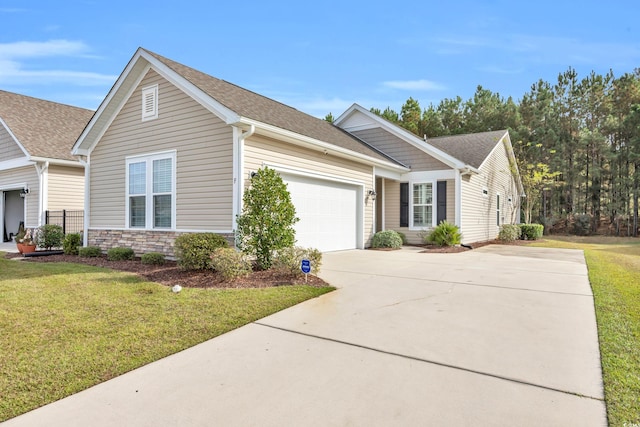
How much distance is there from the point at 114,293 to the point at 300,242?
16.7ft

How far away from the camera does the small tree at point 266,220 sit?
730 centimetres

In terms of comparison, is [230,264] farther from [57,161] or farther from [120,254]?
[57,161]

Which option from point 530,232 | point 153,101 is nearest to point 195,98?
point 153,101

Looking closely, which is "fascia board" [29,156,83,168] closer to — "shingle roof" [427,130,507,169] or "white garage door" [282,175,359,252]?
"white garage door" [282,175,359,252]

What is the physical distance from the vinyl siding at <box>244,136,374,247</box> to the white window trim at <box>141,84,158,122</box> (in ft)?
11.1

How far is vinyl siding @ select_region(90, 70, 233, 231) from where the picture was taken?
8.55 meters

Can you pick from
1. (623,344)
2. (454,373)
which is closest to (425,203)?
(623,344)

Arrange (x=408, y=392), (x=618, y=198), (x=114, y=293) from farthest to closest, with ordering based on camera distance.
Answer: (x=618, y=198)
(x=114, y=293)
(x=408, y=392)

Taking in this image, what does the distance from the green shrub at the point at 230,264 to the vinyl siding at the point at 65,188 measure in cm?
1142

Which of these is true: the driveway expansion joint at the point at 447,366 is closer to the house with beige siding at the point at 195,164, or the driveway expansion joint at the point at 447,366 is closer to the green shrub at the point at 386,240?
the house with beige siding at the point at 195,164

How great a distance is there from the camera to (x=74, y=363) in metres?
3.21

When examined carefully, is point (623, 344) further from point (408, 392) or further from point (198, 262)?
point (198, 262)

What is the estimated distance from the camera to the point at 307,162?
10.2 m

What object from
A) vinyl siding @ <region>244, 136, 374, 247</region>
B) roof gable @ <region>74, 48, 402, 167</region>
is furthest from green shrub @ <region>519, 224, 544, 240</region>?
roof gable @ <region>74, 48, 402, 167</region>
